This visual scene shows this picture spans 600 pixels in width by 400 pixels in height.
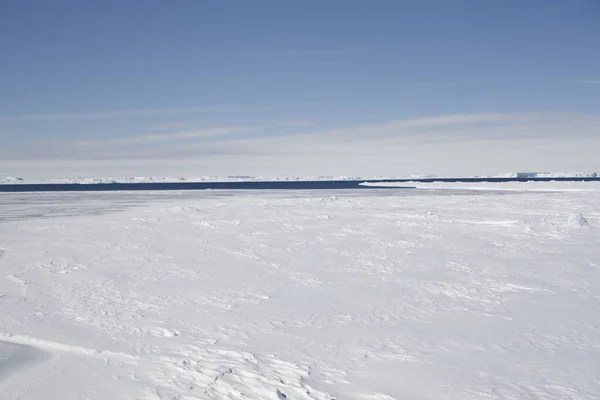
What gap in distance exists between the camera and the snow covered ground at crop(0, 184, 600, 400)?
4.31 m

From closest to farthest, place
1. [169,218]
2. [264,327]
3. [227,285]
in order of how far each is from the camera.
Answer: [264,327] → [227,285] → [169,218]

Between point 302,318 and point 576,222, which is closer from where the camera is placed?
point 302,318

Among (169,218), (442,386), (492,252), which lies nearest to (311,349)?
(442,386)

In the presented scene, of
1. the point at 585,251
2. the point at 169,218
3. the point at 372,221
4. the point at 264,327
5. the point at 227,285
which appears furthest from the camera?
the point at 169,218

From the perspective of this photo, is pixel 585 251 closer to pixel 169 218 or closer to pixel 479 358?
pixel 479 358

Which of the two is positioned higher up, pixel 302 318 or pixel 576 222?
pixel 576 222

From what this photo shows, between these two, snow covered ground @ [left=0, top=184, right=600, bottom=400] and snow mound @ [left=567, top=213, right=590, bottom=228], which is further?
snow mound @ [left=567, top=213, right=590, bottom=228]

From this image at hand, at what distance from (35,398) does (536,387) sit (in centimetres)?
410

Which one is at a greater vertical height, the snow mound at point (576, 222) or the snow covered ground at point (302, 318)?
the snow mound at point (576, 222)

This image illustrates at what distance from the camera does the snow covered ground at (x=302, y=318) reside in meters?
4.31

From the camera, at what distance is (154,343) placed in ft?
17.2

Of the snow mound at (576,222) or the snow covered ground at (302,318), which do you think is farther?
the snow mound at (576,222)

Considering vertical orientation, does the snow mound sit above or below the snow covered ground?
above

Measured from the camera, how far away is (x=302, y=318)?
6.12 m
